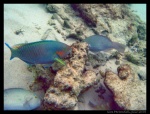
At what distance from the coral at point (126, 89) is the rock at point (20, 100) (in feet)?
4.59

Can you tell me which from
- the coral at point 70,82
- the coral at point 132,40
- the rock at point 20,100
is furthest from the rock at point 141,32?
the rock at point 20,100

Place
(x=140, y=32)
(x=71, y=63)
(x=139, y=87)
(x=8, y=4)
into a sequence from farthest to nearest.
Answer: (x=140, y=32) → (x=8, y=4) → (x=139, y=87) → (x=71, y=63)

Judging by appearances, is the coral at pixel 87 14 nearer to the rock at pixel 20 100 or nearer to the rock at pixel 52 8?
the rock at pixel 52 8

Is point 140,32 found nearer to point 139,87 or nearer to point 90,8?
point 90,8

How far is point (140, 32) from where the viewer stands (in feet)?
25.1

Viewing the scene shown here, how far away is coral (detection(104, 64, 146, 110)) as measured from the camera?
11.7ft

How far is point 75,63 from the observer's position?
3.51m

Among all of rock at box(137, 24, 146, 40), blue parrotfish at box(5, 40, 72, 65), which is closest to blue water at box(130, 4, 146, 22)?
rock at box(137, 24, 146, 40)

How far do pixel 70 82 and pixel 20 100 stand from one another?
2.68 feet

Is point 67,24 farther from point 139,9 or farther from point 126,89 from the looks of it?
point 139,9

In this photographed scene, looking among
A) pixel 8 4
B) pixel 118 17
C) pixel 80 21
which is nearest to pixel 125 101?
pixel 80 21

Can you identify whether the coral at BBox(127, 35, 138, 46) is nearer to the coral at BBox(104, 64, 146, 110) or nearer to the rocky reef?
the coral at BBox(104, 64, 146, 110)

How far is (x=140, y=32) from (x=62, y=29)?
142 inches

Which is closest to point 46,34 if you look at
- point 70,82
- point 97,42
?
point 97,42
